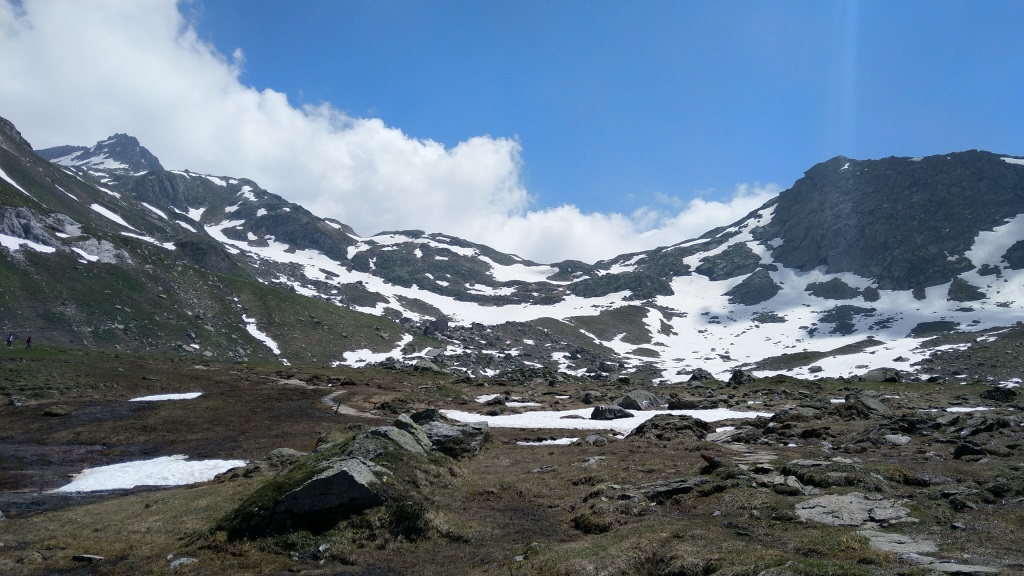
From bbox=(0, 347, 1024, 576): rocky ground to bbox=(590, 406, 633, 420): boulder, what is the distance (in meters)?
4.30

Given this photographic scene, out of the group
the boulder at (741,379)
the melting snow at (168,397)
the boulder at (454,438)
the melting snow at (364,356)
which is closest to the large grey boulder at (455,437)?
the boulder at (454,438)

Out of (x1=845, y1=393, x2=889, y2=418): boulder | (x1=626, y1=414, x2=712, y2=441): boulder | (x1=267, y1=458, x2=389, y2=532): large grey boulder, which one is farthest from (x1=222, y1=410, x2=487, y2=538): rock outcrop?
(x1=845, y1=393, x2=889, y2=418): boulder

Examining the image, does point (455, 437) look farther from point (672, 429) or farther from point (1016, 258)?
point (1016, 258)

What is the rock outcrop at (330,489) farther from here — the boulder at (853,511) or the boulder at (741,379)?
the boulder at (741,379)

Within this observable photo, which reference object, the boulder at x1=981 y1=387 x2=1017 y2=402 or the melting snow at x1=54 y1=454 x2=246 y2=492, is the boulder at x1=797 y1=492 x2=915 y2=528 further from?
the boulder at x1=981 y1=387 x2=1017 y2=402

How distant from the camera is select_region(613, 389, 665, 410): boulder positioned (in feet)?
142

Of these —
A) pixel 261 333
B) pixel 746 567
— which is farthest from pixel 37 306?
pixel 746 567

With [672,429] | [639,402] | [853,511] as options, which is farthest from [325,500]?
[639,402]

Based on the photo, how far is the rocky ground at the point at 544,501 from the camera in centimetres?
1276

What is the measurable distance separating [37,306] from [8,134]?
414 feet

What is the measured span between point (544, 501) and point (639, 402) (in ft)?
86.4

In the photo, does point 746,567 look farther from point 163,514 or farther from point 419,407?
point 419,407

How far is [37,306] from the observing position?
8406cm

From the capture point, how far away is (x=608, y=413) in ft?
127
